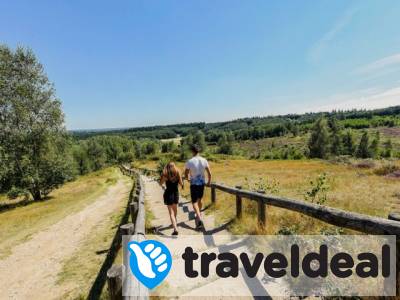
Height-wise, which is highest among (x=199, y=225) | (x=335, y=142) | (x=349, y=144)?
(x=199, y=225)

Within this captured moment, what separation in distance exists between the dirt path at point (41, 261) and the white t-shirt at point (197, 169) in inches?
162

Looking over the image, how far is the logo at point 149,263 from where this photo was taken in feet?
12.7

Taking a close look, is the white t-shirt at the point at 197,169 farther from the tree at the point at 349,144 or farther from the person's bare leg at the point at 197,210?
the tree at the point at 349,144

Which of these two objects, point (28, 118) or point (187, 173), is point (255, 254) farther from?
point (28, 118)

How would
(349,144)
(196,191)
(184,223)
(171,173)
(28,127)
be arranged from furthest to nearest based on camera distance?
1. (349,144)
2. (28,127)
3. (184,223)
4. (196,191)
5. (171,173)

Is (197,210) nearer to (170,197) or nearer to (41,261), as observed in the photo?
(170,197)

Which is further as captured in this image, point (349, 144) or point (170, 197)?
point (349, 144)

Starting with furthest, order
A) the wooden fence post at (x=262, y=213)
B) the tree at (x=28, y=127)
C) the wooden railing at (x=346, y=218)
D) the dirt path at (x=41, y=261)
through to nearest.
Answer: the tree at (x=28, y=127) → the dirt path at (x=41, y=261) → the wooden fence post at (x=262, y=213) → the wooden railing at (x=346, y=218)

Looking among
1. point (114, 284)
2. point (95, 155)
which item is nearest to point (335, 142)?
point (114, 284)

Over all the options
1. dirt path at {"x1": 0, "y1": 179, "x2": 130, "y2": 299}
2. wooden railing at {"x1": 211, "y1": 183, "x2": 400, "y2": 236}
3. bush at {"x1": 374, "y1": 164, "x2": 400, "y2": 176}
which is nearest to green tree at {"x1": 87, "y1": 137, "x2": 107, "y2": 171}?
dirt path at {"x1": 0, "y1": 179, "x2": 130, "y2": 299}

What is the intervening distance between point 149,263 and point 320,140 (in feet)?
233

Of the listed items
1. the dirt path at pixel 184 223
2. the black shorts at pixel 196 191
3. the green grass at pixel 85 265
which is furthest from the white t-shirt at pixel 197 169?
the green grass at pixel 85 265

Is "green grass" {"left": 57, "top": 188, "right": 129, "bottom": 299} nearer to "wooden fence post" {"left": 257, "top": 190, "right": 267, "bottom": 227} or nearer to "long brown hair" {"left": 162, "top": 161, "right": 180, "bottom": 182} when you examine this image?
"long brown hair" {"left": 162, "top": 161, "right": 180, "bottom": 182}

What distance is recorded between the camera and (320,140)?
2621 inches
